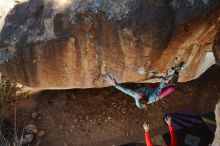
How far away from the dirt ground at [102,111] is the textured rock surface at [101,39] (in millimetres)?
1007

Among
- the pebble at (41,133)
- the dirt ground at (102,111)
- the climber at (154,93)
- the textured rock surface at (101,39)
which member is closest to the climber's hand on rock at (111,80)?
the textured rock surface at (101,39)

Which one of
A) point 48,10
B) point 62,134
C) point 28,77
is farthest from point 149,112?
point 48,10

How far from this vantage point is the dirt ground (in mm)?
7742

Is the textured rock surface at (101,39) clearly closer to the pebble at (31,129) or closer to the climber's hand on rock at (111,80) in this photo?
the climber's hand on rock at (111,80)

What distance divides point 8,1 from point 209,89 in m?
3.79

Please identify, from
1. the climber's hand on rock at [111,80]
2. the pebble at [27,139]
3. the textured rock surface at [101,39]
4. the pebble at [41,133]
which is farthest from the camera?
the pebble at [41,133]

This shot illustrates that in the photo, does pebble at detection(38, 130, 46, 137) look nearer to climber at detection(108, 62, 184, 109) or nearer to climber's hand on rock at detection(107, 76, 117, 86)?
climber's hand on rock at detection(107, 76, 117, 86)

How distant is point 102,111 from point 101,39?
2143 mm

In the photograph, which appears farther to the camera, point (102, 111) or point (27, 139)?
point (102, 111)

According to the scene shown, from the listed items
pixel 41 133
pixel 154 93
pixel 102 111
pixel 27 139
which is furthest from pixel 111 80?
pixel 27 139

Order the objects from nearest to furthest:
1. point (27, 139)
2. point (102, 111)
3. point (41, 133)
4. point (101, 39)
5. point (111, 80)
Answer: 1. point (101, 39)
2. point (111, 80)
3. point (27, 139)
4. point (41, 133)
5. point (102, 111)

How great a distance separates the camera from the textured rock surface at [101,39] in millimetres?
5648

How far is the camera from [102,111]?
7.91 m

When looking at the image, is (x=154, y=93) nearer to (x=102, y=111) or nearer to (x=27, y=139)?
(x=102, y=111)
